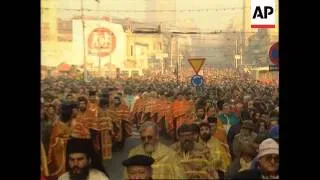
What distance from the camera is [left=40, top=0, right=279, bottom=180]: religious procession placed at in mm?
4695

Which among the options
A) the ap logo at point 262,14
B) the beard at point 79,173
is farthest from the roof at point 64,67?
the ap logo at point 262,14

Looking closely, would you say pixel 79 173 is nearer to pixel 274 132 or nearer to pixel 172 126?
pixel 172 126

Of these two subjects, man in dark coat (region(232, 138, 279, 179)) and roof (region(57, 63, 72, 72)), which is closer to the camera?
roof (region(57, 63, 72, 72))

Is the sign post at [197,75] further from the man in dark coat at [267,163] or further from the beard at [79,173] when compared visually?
the beard at [79,173]

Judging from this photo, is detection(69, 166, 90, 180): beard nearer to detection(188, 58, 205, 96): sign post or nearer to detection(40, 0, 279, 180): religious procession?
detection(40, 0, 279, 180): religious procession

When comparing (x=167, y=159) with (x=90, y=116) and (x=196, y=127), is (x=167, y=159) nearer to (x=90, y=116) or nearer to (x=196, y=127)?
(x=196, y=127)

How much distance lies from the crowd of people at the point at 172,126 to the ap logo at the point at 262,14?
1.44 ft

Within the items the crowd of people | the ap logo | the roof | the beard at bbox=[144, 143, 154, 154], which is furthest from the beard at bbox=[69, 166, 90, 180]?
the ap logo

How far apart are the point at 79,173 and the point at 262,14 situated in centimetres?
201

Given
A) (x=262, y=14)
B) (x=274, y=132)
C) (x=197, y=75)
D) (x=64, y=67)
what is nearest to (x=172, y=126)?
(x=197, y=75)
